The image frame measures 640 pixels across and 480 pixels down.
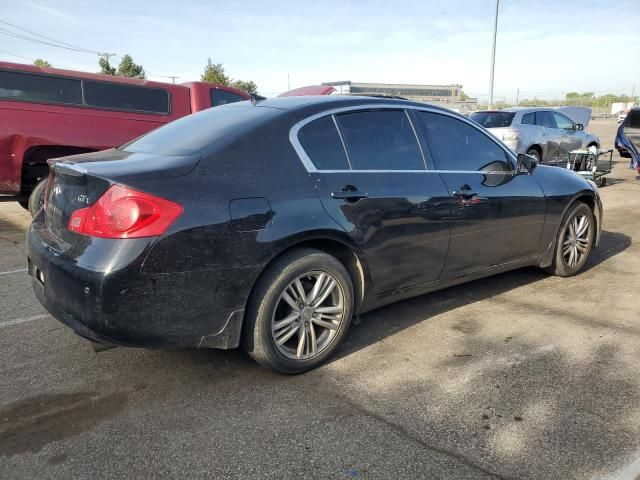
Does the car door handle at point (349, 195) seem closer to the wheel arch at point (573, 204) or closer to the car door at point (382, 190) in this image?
the car door at point (382, 190)

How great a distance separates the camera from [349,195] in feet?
10.9

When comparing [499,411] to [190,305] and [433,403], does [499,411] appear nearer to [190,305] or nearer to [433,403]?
[433,403]

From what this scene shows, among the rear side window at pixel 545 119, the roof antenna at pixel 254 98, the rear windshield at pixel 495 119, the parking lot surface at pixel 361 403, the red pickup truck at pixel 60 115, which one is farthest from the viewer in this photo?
the rear side window at pixel 545 119

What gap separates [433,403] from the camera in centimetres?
290

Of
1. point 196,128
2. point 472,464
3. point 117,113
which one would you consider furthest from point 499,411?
point 117,113

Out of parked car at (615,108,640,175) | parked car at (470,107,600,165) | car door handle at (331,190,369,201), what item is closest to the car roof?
car door handle at (331,190,369,201)

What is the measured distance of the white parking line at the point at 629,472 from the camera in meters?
2.30

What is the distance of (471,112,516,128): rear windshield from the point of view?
1273 cm

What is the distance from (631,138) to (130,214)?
473 inches

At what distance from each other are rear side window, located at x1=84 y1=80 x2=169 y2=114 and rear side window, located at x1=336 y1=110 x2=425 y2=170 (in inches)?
219

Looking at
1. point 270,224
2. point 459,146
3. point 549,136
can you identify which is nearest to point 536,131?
point 549,136

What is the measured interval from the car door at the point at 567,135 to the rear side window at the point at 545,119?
0.19m

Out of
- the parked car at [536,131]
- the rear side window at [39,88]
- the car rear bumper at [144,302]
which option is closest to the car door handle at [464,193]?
the car rear bumper at [144,302]

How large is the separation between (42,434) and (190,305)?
910 mm
